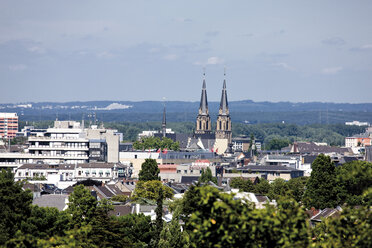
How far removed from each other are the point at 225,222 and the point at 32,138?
141m

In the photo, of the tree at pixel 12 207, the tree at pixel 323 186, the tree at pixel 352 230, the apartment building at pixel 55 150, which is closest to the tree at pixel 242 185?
the tree at pixel 323 186

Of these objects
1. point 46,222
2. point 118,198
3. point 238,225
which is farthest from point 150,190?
point 238,225

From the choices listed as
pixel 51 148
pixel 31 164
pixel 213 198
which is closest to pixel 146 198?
pixel 31 164

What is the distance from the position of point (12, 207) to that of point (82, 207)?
24.4 ft

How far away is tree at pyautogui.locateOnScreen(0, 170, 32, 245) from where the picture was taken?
5744 cm

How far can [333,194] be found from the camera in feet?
356

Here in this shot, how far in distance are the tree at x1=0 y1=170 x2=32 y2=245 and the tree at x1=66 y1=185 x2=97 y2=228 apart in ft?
11.6

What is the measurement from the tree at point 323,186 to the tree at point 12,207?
47.7 m

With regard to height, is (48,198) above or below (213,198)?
below

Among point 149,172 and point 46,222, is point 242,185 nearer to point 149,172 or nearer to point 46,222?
point 149,172

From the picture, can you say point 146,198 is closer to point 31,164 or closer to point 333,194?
point 333,194

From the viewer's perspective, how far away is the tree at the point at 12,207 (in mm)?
57438

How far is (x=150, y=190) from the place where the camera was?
120 m

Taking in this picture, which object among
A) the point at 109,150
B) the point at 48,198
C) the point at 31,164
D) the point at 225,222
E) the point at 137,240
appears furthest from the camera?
the point at 109,150
